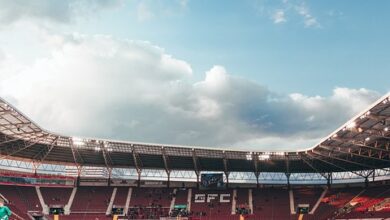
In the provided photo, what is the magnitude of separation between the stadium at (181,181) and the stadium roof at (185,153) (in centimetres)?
19

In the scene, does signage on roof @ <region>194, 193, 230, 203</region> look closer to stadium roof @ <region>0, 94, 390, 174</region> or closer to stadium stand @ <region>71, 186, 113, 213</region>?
stadium roof @ <region>0, 94, 390, 174</region>

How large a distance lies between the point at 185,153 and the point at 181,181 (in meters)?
10.3

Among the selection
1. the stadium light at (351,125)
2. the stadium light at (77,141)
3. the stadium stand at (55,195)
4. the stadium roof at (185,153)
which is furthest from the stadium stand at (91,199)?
the stadium light at (351,125)

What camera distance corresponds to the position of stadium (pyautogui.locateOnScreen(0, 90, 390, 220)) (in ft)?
224

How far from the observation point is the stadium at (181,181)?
6812cm

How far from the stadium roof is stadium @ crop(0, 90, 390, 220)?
0.62ft

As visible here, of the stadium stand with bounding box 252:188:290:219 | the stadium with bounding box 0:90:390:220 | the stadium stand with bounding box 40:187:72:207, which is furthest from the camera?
the stadium stand with bounding box 252:188:290:219

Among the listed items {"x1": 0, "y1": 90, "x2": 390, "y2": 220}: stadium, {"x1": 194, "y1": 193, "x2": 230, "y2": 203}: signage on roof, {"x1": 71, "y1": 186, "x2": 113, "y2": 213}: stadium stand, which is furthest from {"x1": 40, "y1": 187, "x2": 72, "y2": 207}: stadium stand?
{"x1": 194, "y1": 193, "x2": 230, "y2": 203}: signage on roof

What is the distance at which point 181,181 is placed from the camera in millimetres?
81188

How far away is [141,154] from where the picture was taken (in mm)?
73562

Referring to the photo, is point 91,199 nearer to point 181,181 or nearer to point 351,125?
Result: point 181,181

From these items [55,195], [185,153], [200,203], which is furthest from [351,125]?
[55,195]

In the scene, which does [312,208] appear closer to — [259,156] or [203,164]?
[259,156]

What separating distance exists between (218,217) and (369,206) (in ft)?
84.9
